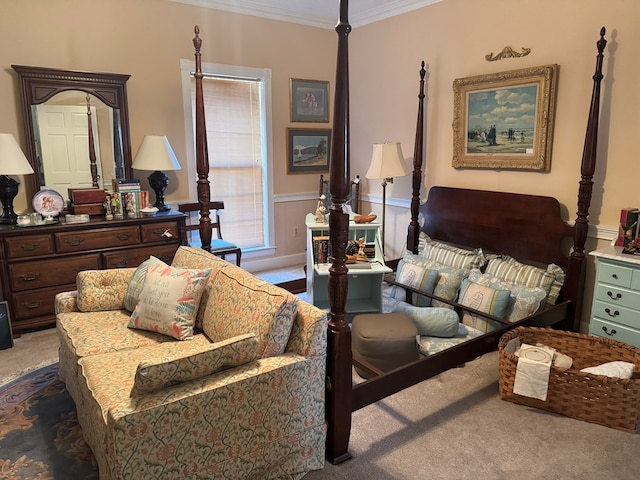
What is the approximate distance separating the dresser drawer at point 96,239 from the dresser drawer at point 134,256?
2.9 inches

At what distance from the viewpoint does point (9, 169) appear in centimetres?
332

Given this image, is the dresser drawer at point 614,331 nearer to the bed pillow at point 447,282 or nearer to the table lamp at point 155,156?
the bed pillow at point 447,282

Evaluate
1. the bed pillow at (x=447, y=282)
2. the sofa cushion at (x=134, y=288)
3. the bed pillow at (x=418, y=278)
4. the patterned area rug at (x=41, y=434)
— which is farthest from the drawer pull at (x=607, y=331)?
the patterned area rug at (x=41, y=434)

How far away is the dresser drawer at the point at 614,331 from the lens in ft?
9.25

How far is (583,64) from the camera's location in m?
3.24

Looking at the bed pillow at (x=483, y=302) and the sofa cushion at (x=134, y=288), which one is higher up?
the sofa cushion at (x=134, y=288)

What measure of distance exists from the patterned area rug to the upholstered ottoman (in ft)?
5.00

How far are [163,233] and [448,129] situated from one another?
2.70 metres

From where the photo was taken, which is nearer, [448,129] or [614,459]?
[614,459]

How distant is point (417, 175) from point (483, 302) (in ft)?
4.79

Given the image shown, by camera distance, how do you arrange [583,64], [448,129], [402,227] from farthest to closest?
[402,227], [448,129], [583,64]

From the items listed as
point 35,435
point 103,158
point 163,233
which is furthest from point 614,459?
point 103,158

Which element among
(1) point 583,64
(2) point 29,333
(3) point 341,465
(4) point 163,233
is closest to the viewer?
(3) point 341,465

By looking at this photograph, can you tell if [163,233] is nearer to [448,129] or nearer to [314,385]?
[314,385]
